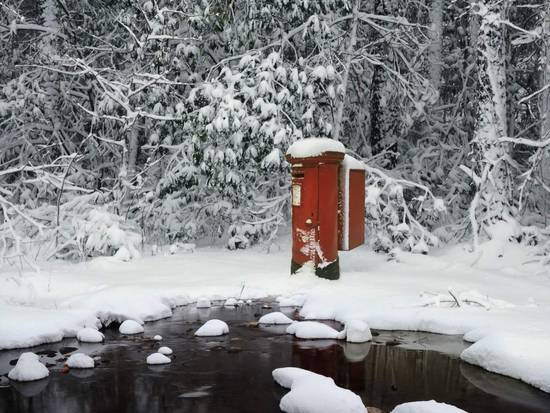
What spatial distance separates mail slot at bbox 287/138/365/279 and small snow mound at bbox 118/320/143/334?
275 centimetres

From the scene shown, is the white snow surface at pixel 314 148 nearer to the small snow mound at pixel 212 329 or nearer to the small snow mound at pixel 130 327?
the small snow mound at pixel 212 329

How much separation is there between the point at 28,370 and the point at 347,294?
12.1 ft

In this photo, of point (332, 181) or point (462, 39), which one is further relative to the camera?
point (462, 39)

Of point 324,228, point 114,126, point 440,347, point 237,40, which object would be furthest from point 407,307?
point 114,126

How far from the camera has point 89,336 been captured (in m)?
5.16

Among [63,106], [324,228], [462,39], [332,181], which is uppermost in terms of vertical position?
[462,39]

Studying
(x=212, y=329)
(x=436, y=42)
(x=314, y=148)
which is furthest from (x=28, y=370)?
(x=436, y=42)

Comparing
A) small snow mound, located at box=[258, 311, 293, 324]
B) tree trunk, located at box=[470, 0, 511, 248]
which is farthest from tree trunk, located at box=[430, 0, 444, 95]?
small snow mound, located at box=[258, 311, 293, 324]

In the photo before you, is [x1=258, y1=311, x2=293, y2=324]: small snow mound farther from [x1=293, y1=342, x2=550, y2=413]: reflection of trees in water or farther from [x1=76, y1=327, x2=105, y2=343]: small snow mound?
[x1=76, y1=327, x2=105, y2=343]: small snow mound

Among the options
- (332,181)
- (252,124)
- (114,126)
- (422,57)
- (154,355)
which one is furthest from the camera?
(422,57)

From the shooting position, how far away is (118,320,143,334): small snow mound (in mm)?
5465

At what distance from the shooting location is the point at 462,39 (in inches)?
699

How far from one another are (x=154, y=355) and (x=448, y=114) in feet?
47.2

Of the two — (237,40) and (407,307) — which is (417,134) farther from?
(407,307)
